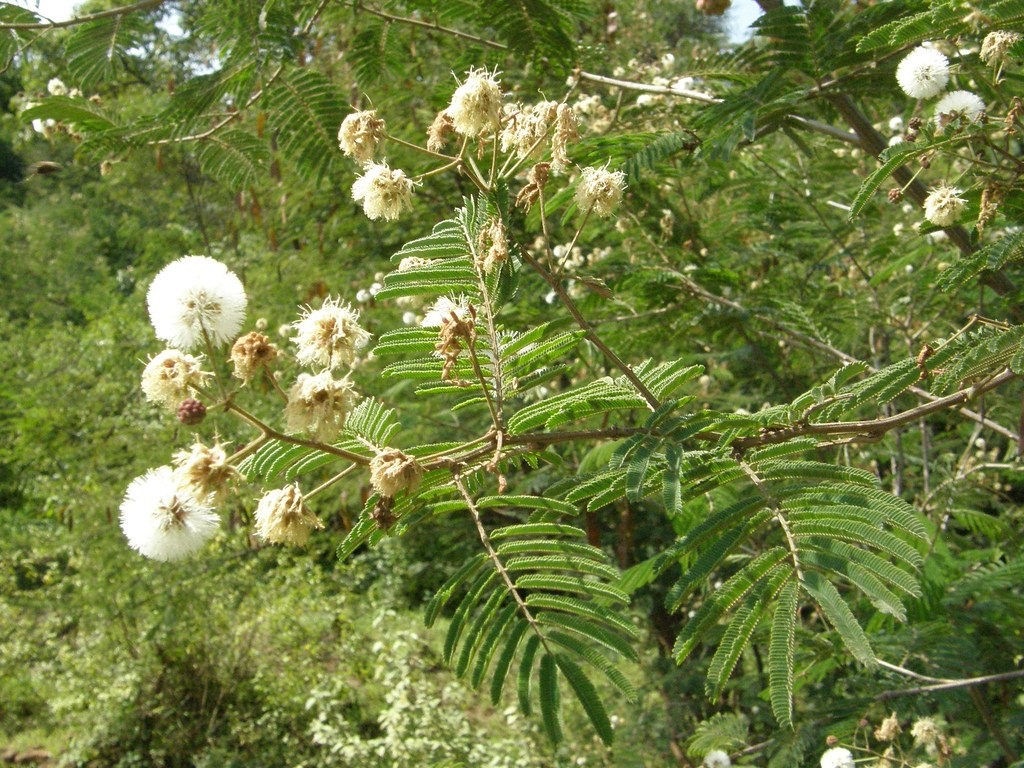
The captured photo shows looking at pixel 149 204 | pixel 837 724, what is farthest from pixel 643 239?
pixel 149 204

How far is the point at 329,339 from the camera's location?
115 cm

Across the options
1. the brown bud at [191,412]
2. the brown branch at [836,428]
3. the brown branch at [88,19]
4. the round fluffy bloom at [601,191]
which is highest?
the brown branch at [88,19]

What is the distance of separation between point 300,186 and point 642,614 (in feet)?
10.8

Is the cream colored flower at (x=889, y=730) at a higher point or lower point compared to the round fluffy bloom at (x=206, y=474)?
lower

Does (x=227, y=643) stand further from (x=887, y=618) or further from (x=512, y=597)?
(x=512, y=597)

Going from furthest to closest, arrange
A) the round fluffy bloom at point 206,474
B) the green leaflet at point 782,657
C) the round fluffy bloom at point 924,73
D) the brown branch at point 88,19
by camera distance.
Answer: the brown branch at point 88,19, the round fluffy bloom at point 924,73, the green leaflet at point 782,657, the round fluffy bloom at point 206,474

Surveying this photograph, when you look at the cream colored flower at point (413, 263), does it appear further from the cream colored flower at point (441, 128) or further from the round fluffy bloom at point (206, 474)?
the round fluffy bloom at point (206, 474)

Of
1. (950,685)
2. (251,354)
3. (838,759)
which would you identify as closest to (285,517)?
(251,354)

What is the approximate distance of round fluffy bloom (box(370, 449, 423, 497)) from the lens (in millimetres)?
1026

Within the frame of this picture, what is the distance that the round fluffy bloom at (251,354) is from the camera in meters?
1.06

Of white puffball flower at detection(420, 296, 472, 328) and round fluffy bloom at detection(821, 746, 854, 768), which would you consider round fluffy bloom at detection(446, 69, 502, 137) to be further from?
round fluffy bloom at detection(821, 746, 854, 768)

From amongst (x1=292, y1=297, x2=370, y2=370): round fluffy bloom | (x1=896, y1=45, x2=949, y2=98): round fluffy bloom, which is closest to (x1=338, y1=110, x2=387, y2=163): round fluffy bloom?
(x1=292, y1=297, x2=370, y2=370): round fluffy bloom

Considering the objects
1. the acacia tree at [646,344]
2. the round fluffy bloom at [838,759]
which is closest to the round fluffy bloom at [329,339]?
the acacia tree at [646,344]

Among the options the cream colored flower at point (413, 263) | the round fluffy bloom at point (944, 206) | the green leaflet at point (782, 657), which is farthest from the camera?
the round fluffy bloom at point (944, 206)
